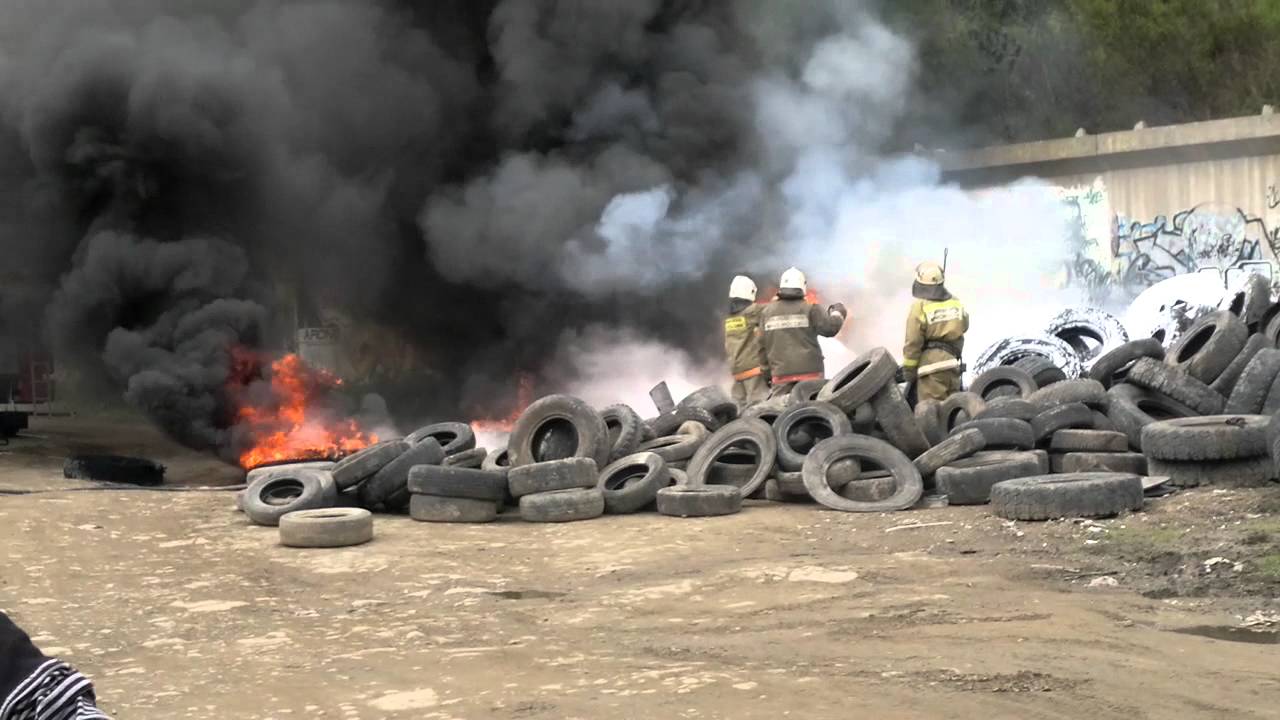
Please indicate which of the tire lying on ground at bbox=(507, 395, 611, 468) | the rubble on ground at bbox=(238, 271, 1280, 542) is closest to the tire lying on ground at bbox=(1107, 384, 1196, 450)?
the rubble on ground at bbox=(238, 271, 1280, 542)

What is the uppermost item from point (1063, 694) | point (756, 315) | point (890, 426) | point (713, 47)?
point (713, 47)

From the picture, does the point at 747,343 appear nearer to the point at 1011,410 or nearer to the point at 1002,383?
the point at 1002,383

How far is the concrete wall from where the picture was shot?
1675 centimetres

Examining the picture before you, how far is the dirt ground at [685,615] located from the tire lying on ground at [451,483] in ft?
0.99

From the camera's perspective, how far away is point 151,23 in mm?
17656

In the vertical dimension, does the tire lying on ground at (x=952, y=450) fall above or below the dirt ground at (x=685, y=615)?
above

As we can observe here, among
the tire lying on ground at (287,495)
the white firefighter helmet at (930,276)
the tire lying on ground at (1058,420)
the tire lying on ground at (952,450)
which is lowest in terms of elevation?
the tire lying on ground at (287,495)

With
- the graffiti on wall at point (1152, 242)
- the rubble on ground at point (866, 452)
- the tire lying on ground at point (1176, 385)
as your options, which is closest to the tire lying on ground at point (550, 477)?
the rubble on ground at point (866, 452)

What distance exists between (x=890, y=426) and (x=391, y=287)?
494 inches

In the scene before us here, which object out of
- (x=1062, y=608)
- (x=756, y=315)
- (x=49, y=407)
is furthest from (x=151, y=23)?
(x=1062, y=608)

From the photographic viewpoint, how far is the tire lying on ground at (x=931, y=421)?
395 inches

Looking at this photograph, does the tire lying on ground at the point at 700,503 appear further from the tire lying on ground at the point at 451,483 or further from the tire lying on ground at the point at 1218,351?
the tire lying on ground at the point at 1218,351

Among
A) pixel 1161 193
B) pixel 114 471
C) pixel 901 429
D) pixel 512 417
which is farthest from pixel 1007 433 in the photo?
pixel 512 417

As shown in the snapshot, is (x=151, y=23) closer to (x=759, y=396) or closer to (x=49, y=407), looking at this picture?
(x=49, y=407)
